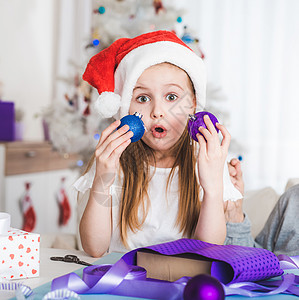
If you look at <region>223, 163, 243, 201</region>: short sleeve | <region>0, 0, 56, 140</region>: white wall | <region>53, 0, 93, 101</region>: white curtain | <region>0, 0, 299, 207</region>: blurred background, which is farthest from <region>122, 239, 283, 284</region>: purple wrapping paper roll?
<region>53, 0, 93, 101</region>: white curtain

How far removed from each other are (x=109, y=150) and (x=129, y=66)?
26cm

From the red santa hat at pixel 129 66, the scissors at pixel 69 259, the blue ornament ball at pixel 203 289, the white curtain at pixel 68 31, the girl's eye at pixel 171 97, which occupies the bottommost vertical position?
the scissors at pixel 69 259

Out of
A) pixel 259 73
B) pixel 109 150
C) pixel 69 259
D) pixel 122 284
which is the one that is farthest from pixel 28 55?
pixel 122 284

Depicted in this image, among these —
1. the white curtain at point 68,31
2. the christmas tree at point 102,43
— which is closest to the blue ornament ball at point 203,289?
the christmas tree at point 102,43

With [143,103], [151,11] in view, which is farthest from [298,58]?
[143,103]

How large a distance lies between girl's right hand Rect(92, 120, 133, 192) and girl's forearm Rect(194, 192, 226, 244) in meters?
0.22

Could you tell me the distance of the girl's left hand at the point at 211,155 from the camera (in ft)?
3.17

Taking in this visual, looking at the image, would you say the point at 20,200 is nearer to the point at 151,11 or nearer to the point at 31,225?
the point at 31,225

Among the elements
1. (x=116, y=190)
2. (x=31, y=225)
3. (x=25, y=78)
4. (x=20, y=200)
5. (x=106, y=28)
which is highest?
(x=106, y=28)

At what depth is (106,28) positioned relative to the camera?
8.23 ft

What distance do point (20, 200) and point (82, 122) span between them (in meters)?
0.81

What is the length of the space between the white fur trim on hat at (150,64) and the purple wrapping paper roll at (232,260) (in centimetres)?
50

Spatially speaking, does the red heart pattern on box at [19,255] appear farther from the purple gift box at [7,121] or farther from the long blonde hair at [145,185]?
the purple gift box at [7,121]

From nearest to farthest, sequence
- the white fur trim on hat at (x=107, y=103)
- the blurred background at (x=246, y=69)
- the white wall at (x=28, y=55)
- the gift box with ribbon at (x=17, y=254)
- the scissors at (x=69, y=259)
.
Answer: the gift box with ribbon at (x=17, y=254), the scissors at (x=69, y=259), the white fur trim on hat at (x=107, y=103), the blurred background at (x=246, y=69), the white wall at (x=28, y=55)
